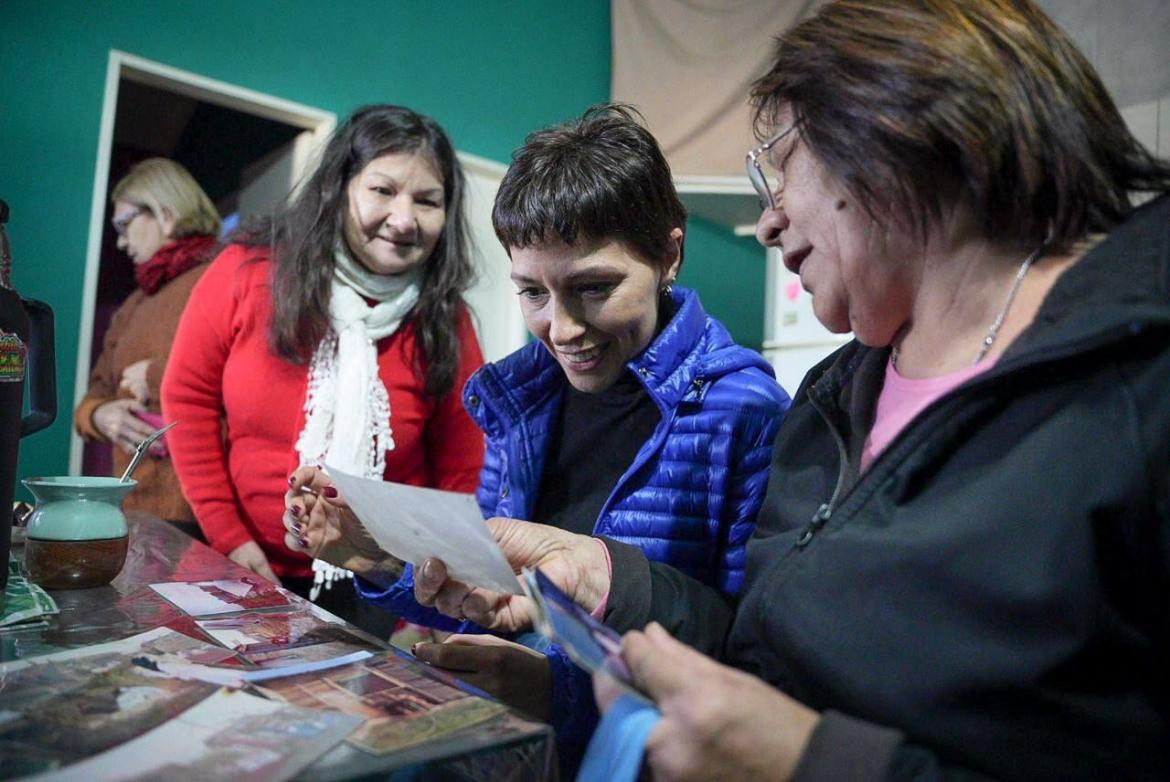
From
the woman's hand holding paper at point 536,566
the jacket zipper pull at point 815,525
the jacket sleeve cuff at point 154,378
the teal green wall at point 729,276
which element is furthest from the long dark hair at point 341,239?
the teal green wall at point 729,276

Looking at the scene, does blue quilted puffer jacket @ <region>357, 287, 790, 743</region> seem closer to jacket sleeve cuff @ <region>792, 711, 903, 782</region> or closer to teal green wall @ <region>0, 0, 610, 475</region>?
jacket sleeve cuff @ <region>792, 711, 903, 782</region>

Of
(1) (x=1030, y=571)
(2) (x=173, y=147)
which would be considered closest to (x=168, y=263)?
(2) (x=173, y=147)

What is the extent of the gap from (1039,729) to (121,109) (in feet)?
13.1

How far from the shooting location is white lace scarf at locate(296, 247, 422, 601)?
1846 mm

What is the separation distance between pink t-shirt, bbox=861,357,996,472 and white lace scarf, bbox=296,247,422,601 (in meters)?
1.20

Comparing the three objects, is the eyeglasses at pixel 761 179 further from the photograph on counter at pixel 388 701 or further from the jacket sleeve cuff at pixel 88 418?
the jacket sleeve cuff at pixel 88 418

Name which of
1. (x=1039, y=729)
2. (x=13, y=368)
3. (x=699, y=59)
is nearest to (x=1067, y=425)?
Result: (x=1039, y=729)

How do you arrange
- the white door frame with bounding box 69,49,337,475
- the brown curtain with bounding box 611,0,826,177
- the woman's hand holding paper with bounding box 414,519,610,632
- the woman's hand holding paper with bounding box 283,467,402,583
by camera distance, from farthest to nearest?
the brown curtain with bounding box 611,0,826,177
the white door frame with bounding box 69,49,337,475
the woman's hand holding paper with bounding box 283,467,402,583
the woman's hand holding paper with bounding box 414,519,610,632

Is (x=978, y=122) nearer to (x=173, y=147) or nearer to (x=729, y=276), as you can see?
(x=173, y=147)

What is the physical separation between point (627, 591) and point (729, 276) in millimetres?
3861

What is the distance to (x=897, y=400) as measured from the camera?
0.85 m

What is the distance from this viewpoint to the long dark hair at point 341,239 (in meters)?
1.87

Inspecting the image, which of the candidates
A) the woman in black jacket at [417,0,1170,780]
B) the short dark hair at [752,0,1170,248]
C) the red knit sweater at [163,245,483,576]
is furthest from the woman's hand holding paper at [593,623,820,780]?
the red knit sweater at [163,245,483,576]

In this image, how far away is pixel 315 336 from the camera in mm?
1894
